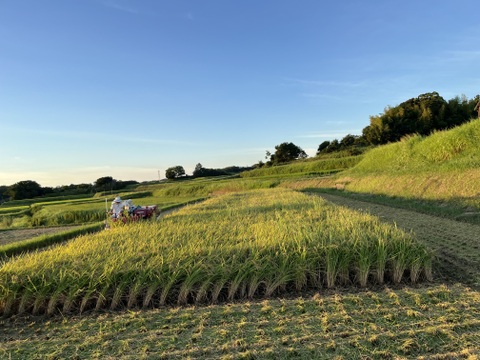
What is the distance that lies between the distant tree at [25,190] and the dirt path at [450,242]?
64.9 metres

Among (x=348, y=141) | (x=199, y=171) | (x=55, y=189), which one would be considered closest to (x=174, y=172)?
(x=199, y=171)

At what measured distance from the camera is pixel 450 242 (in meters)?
5.93

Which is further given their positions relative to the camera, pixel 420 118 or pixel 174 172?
pixel 174 172

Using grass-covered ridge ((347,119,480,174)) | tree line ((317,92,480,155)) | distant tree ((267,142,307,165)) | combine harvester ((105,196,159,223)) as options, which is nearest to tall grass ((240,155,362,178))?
tree line ((317,92,480,155))

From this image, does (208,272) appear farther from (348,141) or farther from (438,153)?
(348,141)

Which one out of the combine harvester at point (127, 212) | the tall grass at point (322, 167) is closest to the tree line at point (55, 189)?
the tall grass at point (322, 167)

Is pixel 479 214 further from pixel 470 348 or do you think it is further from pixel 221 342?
pixel 221 342

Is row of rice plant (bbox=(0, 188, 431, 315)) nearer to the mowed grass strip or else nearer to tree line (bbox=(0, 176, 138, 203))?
the mowed grass strip

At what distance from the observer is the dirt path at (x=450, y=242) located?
14.2 ft

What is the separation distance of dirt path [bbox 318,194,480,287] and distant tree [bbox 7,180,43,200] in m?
64.9

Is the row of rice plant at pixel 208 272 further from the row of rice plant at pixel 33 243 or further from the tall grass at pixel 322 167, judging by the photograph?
the tall grass at pixel 322 167

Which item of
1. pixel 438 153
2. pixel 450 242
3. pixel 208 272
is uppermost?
pixel 438 153

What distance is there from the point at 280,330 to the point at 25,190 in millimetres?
69152

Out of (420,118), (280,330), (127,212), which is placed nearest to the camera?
(280,330)
